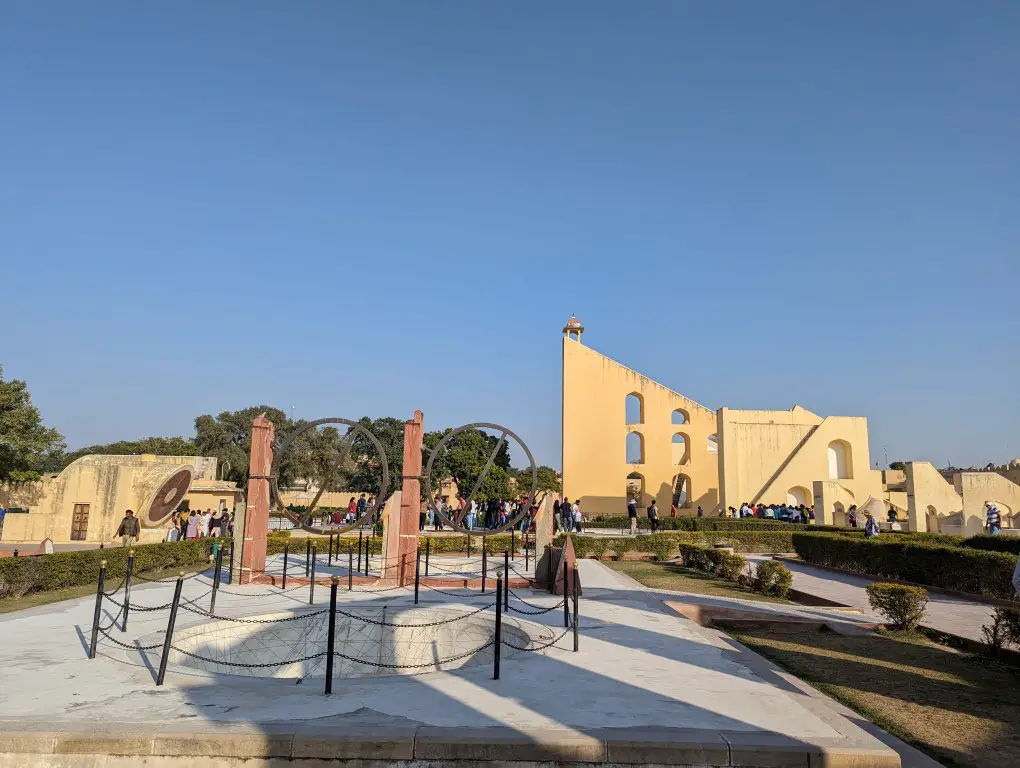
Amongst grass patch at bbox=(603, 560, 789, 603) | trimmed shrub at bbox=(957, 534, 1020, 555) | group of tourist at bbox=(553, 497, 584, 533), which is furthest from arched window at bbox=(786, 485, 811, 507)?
grass patch at bbox=(603, 560, 789, 603)

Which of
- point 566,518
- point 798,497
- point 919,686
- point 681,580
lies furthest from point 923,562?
point 798,497

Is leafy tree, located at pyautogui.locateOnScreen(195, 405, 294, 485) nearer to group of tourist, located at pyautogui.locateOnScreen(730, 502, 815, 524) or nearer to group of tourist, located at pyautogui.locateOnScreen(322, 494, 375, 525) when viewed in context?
group of tourist, located at pyautogui.locateOnScreen(322, 494, 375, 525)

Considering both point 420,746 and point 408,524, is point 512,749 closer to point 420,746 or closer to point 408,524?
point 420,746

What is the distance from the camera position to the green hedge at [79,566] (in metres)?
11.1

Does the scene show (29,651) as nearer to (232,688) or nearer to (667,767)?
(232,688)

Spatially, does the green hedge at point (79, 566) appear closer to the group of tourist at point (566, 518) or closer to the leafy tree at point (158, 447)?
the group of tourist at point (566, 518)

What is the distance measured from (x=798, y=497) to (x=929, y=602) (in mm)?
21851

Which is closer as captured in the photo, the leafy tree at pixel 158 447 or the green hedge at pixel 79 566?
the green hedge at pixel 79 566

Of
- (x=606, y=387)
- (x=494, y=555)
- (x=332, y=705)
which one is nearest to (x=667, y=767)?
(x=332, y=705)

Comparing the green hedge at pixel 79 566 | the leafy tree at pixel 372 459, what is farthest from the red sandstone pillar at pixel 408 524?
the leafy tree at pixel 372 459

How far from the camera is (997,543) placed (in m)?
14.5

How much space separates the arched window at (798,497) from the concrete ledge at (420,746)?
28676 millimetres

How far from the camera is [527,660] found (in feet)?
22.7

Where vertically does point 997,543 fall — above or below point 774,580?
above
